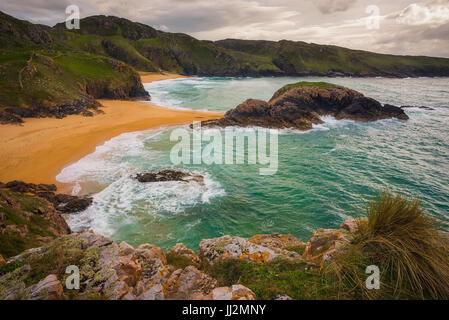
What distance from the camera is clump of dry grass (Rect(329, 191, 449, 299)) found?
379 centimetres

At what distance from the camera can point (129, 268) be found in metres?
4.64

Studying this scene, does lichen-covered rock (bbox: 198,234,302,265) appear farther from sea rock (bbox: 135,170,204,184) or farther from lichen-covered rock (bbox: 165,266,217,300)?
sea rock (bbox: 135,170,204,184)

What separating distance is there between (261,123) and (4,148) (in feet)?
87.9

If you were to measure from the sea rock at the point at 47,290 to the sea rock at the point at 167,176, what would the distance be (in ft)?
38.3

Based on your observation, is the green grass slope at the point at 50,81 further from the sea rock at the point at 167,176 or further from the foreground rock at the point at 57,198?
the sea rock at the point at 167,176

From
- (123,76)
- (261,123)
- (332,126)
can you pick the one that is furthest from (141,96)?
(332,126)

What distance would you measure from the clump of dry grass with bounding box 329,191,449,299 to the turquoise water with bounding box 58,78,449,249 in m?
6.49

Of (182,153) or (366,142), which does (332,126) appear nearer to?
(366,142)

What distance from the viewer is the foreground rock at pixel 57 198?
1180 cm

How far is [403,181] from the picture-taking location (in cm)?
1591

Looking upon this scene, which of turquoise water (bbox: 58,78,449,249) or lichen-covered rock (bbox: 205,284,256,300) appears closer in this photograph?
lichen-covered rock (bbox: 205,284,256,300)

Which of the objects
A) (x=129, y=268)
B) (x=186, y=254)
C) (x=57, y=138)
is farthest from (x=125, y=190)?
(x=57, y=138)

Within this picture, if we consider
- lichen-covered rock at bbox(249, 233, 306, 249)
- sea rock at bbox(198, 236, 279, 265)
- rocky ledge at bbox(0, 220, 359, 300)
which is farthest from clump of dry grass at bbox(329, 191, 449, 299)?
lichen-covered rock at bbox(249, 233, 306, 249)

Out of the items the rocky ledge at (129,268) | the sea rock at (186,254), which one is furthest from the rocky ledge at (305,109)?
the rocky ledge at (129,268)
